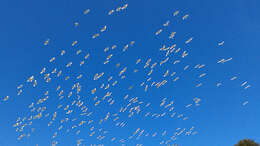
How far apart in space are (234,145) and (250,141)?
2.94m

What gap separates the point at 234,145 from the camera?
66562 millimetres

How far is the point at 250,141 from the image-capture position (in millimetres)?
65250
